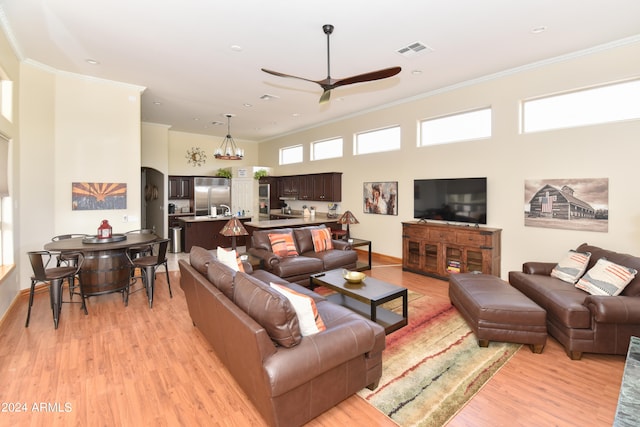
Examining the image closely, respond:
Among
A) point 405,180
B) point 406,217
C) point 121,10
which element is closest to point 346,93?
point 405,180

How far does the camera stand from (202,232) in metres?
7.89

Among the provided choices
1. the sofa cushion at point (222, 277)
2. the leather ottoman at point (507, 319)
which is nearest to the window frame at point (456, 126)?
the leather ottoman at point (507, 319)

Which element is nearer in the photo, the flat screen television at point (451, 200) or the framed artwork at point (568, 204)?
the framed artwork at point (568, 204)

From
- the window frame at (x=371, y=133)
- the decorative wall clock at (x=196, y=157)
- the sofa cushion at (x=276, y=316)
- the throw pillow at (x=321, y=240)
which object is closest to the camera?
the sofa cushion at (x=276, y=316)

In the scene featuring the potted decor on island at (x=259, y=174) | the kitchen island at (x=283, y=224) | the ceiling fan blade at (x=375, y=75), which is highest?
the ceiling fan blade at (x=375, y=75)

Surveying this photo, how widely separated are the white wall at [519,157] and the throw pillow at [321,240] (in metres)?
1.89

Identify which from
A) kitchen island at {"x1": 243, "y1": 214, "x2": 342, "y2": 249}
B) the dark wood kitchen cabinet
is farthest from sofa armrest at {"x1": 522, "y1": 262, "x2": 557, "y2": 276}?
the dark wood kitchen cabinet

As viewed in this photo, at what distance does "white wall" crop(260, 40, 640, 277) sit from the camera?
4.02 m

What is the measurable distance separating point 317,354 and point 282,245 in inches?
131

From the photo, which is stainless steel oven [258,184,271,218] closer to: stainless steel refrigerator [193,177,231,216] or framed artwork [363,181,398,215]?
stainless steel refrigerator [193,177,231,216]

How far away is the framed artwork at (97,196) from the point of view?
5074mm

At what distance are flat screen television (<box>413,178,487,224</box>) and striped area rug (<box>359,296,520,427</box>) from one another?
2.31 metres

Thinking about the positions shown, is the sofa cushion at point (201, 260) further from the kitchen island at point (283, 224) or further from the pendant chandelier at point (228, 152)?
the pendant chandelier at point (228, 152)

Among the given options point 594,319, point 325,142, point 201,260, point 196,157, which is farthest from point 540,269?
point 196,157
